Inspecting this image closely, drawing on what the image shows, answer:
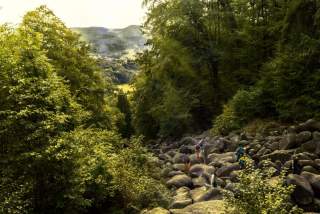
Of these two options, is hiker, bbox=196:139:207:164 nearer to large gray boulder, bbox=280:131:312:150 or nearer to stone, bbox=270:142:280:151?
stone, bbox=270:142:280:151

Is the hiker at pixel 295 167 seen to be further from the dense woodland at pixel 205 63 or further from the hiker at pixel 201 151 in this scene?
the dense woodland at pixel 205 63

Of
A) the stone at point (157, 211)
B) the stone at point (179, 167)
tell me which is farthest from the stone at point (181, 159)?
the stone at point (157, 211)

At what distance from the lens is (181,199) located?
16844 millimetres

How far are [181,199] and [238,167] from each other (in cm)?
437

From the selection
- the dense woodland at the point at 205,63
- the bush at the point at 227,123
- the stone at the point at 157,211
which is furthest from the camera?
the dense woodland at the point at 205,63

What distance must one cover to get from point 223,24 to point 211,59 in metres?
4.74

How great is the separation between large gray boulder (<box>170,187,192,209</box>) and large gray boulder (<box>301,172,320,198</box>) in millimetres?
4955

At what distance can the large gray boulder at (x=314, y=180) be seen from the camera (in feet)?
48.0

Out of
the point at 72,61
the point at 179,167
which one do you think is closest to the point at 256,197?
the point at 179,167

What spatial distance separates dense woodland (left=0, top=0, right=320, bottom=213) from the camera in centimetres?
1266

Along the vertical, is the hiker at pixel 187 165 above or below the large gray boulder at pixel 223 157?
below

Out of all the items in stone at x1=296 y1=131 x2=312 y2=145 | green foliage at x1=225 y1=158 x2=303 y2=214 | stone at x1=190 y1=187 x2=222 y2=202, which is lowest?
stone at x1=190 y1=187 x2=222 y2=202

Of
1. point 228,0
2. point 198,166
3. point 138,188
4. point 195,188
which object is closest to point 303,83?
point 198,166

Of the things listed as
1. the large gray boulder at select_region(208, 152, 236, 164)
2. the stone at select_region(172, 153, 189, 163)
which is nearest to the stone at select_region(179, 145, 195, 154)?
the stone at select_region(172, 153, 189, 163)
